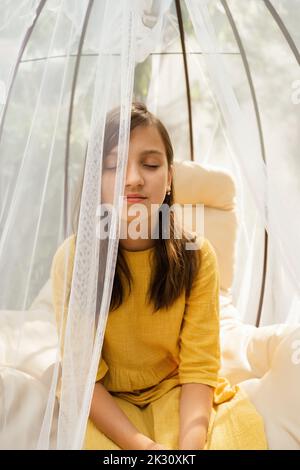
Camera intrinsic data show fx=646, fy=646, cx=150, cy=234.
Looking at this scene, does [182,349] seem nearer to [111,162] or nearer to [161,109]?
[111,162]

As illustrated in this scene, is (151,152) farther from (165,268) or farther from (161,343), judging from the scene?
(161,343)

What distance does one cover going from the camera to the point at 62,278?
1454 millimetres

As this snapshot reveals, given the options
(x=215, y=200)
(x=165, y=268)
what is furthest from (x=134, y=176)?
(x=215, y=200)

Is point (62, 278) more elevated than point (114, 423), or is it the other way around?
point (62, 278)

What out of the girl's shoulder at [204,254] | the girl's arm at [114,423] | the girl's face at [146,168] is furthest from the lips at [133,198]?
the girl's arm at [114,423]

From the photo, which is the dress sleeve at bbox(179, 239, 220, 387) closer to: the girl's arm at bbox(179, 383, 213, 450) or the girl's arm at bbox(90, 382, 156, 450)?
the girl's arm at bbox(179, 383, 213, 450)

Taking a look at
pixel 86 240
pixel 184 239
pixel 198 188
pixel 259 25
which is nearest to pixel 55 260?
pixel 86 240

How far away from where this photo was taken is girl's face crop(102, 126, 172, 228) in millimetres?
1538

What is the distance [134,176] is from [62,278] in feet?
→ 0.97

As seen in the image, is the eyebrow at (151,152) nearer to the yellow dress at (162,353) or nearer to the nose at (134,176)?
the nose at (134,176)

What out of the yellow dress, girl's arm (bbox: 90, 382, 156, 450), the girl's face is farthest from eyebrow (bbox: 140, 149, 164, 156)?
girl's arm (bbox: 90, 382, 156, 450)

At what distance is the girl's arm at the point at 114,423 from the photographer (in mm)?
1504

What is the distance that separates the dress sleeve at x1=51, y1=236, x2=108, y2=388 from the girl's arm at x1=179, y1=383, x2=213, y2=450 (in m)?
0.39

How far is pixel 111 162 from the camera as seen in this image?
1407mm
